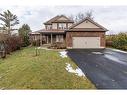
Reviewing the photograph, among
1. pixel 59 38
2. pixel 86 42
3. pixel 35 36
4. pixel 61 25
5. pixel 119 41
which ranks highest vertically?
pixel 61 25

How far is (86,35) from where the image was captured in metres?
26.5

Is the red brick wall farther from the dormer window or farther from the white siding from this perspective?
the dormer window

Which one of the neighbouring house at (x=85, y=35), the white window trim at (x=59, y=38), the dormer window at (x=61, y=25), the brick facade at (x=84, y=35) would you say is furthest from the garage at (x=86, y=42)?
the dormer window at (x=61, y=25)

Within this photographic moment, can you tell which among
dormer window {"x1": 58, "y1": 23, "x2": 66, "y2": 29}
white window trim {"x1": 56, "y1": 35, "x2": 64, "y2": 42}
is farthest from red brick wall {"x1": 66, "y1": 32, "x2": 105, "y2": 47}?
dormer window {"x1": 58, "y1": 23, "x2": 66, "y2": 29}

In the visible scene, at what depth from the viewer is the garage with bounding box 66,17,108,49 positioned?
26141mm

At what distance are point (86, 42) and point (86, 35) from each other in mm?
914

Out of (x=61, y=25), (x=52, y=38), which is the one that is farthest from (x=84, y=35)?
(x=61, y=25)

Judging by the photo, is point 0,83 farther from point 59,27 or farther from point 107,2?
point 59,27

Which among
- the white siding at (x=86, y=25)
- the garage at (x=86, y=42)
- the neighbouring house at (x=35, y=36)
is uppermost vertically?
the white siding at (x=86, y=25)

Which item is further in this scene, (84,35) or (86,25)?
(86,25)

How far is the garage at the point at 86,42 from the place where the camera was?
85.4 feet

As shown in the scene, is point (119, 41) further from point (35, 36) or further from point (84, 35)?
point (35, 36)

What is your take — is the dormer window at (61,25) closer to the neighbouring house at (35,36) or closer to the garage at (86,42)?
the neighbouring house at (35,36)
